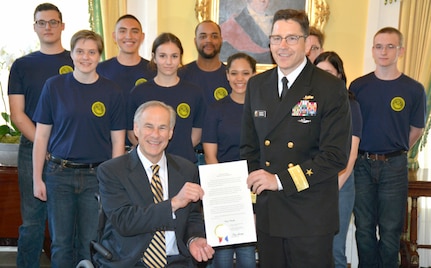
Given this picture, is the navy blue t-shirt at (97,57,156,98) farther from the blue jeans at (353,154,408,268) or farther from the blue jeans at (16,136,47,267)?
the blue jeans at (353,154,408,268)

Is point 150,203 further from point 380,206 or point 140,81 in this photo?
point 380,206

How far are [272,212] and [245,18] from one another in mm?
3493

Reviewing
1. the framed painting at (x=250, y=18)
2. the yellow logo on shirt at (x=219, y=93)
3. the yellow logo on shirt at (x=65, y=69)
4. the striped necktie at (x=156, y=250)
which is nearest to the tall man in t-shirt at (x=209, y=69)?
the yellow logo on shirt at (x=219, y=93)

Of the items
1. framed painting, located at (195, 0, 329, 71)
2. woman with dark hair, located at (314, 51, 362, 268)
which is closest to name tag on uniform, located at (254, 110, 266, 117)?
woman with dark hair, located at (314, 51, 362, 268)

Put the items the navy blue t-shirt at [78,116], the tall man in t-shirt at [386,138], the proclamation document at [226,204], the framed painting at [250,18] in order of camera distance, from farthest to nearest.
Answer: the framed painting at [250,18], the tall man in t-shirt at [386,138], the navy blue t-shirt at [78,116], the proclamation document at [226,204]

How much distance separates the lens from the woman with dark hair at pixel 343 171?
3887mm

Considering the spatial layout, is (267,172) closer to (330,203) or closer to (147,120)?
(330,203)

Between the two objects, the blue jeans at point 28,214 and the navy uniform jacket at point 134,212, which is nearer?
the navy uniform jacket at point 134,212

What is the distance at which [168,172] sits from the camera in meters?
3.01

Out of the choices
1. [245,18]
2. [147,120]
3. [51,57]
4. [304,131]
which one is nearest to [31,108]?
[51,57]

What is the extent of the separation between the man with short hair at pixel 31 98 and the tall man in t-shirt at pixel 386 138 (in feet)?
6.97

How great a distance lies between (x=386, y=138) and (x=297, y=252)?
1808 mm

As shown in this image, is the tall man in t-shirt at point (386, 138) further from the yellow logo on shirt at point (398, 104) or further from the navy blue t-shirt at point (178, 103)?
the navy blue t-shirt at point (178, 103)

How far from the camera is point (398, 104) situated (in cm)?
434
